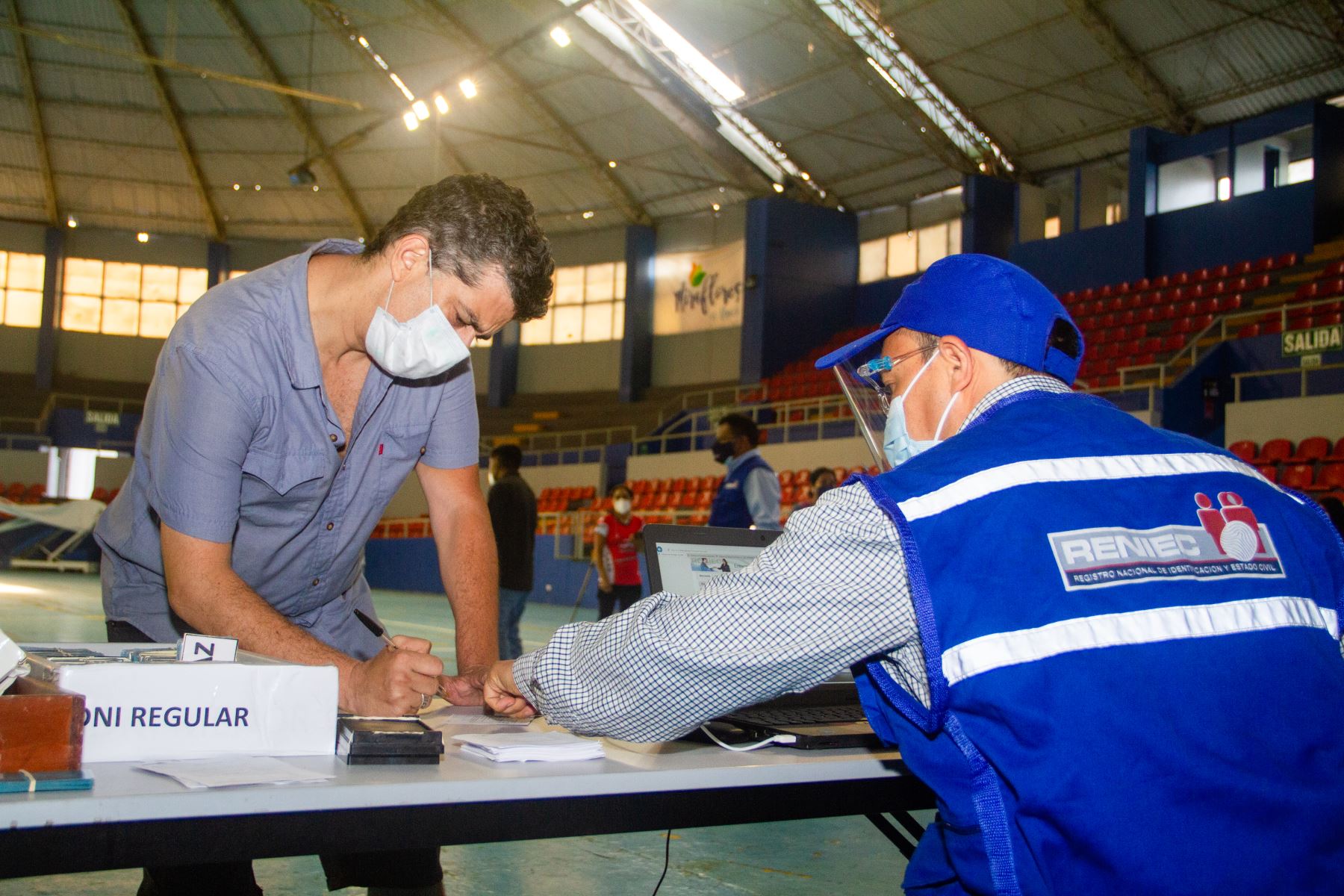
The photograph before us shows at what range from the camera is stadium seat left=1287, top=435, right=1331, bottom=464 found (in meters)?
10.9

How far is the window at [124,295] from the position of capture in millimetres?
24688

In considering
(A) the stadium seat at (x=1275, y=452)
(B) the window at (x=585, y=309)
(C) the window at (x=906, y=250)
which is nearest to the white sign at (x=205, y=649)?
(A) the stadium seat at (x=1275, y=452)

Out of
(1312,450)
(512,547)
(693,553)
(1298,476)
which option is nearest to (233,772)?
(693,553)

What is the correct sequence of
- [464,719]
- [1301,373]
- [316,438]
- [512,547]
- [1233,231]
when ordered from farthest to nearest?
[1233,231], [1301,373], [512,547], [316,438], [464,719]

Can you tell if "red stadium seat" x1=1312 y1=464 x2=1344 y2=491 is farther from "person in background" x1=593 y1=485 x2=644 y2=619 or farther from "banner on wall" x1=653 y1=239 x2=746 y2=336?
"banner on wall" x1=653 y1=239 x2=746 y2=336

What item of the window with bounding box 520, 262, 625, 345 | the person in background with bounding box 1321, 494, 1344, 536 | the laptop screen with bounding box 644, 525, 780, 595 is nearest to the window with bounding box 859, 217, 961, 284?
the window with bounding box 520, 262, 625, 345

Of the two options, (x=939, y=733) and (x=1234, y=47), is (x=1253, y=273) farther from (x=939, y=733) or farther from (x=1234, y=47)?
(x=939, y=733)

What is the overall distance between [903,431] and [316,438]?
3.17ft

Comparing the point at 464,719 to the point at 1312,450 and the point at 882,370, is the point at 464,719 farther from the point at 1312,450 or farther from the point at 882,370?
the point at 1312,450

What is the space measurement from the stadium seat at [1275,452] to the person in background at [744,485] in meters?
7.00

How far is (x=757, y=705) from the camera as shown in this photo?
1895 mm

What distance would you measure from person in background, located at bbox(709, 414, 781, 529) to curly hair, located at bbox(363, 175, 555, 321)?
14.7ft

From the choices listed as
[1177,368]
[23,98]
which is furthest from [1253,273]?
[23,98]

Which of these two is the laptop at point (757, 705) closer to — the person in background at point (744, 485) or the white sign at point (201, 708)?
the white sign at point (201, 708)
